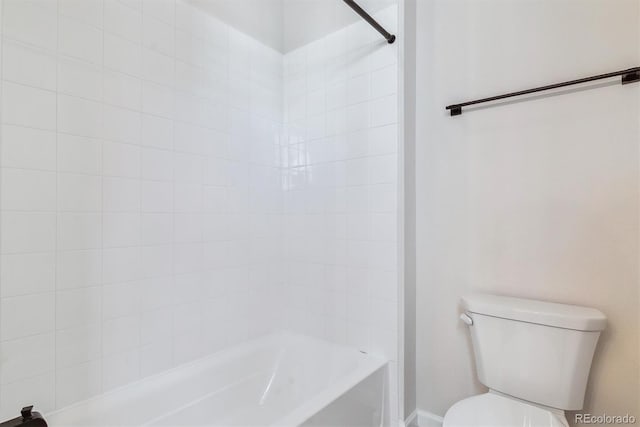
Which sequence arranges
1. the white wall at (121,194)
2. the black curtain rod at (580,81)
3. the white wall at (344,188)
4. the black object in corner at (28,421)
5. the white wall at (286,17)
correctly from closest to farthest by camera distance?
the black object in corner at (28,421) < the white wall at (121,194) < the black curtain rod at (580,81) < the white wall at (344,188) < the white wall at (286,17)

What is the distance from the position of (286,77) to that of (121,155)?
1208 millimetres

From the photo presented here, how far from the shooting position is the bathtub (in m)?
1.33

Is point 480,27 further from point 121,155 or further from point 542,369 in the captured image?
point 121,155

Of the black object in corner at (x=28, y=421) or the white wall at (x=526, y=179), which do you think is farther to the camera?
the white wall at (x=526, y=179)

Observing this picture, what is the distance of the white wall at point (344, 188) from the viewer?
1736 millimetres

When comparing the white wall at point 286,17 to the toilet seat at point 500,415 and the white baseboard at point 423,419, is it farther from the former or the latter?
the white baseboard at point 423,419

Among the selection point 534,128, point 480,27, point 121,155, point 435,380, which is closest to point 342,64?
point 480,27

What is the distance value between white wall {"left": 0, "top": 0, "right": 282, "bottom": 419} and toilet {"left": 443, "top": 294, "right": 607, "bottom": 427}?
1254 mm

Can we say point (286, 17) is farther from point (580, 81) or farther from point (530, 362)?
point (530, 362)

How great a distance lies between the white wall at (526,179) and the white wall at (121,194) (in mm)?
1049

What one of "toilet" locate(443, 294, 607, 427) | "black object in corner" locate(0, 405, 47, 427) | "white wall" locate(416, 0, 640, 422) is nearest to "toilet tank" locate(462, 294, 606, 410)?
"toilet" locate(443, 294, 607, 427)

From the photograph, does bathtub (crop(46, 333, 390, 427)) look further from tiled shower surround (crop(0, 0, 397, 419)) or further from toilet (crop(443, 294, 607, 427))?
toilet (crop(443, 294, 607, 427))

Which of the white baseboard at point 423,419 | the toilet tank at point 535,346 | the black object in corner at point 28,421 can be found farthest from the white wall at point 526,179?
the black object in corner at point 28,421

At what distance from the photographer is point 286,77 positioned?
220cm
